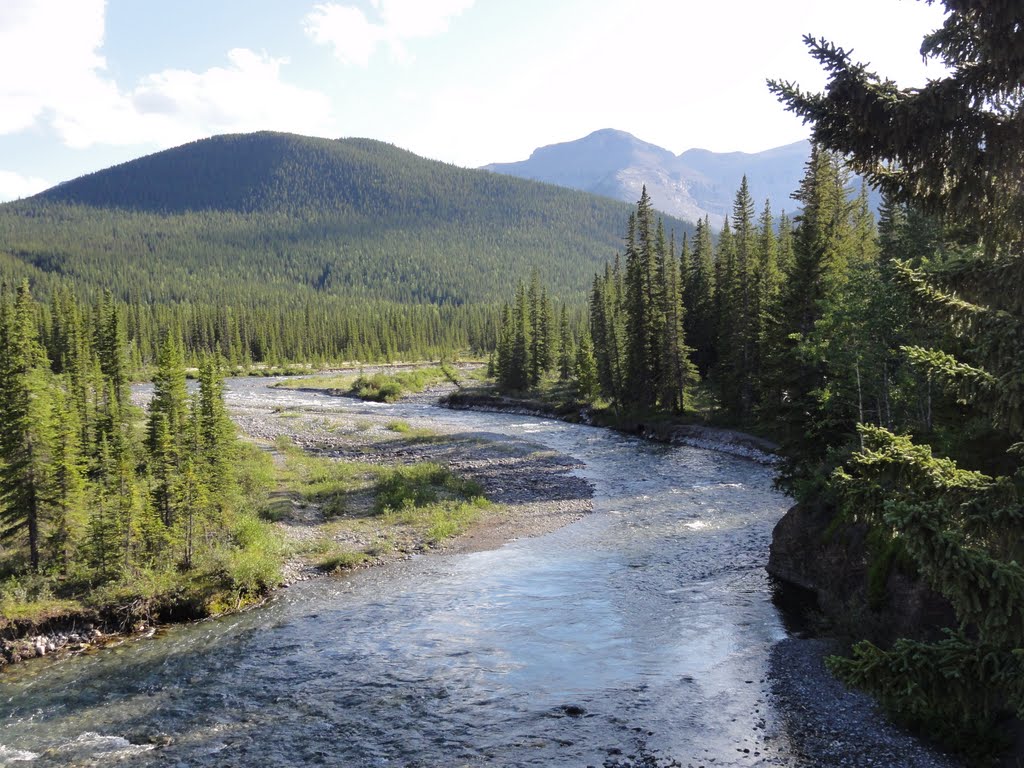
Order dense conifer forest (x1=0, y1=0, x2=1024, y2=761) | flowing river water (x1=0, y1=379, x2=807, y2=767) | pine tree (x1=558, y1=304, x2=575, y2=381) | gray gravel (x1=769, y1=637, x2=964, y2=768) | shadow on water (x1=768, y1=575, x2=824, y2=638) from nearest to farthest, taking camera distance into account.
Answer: dense conifer forest (x1=0, y1=0, x2=1024, y2=761), gray gravel (x1=769, y1=637, x2=964, y2=768), flowing river water (x1=0, y1=379, x2=807, y2=767), shadow on water (x1=768, y1=575, x2=824, y2=638), pine tree (x1=558, y1=304, x2=575, y2=381)

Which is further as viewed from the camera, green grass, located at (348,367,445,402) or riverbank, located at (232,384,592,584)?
green grass, located at (348,367,445,402)

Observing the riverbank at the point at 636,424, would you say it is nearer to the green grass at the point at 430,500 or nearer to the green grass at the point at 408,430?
the green grass at the point at 408,430

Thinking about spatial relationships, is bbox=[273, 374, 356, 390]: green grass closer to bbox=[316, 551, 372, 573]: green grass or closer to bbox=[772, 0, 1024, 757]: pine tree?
bbox=[316, 551, 372, 573]: green grass

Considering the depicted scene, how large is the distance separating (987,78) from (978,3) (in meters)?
0.79

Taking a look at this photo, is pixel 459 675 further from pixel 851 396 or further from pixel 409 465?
pixel 409 465

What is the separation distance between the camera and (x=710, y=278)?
7369 centimetres

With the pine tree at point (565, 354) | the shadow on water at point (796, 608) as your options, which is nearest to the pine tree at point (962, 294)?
the shadow on water at point (796, 608)

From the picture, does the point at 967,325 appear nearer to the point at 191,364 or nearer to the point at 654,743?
the point at 654,743

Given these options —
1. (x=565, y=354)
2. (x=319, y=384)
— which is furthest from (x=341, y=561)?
(x=319, y=384)

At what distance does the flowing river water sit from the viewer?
13688 mm

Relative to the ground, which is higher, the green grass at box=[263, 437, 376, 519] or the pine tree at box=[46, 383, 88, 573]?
the pine tree at box=[46, 383, 88, 573]

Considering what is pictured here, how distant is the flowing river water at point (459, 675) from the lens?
539 inches

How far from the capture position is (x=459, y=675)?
16844mm

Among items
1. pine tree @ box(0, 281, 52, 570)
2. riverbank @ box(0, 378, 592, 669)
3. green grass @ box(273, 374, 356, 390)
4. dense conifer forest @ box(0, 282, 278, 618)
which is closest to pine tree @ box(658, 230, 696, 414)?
riverbank @ box(0, 378, 592, 669)
